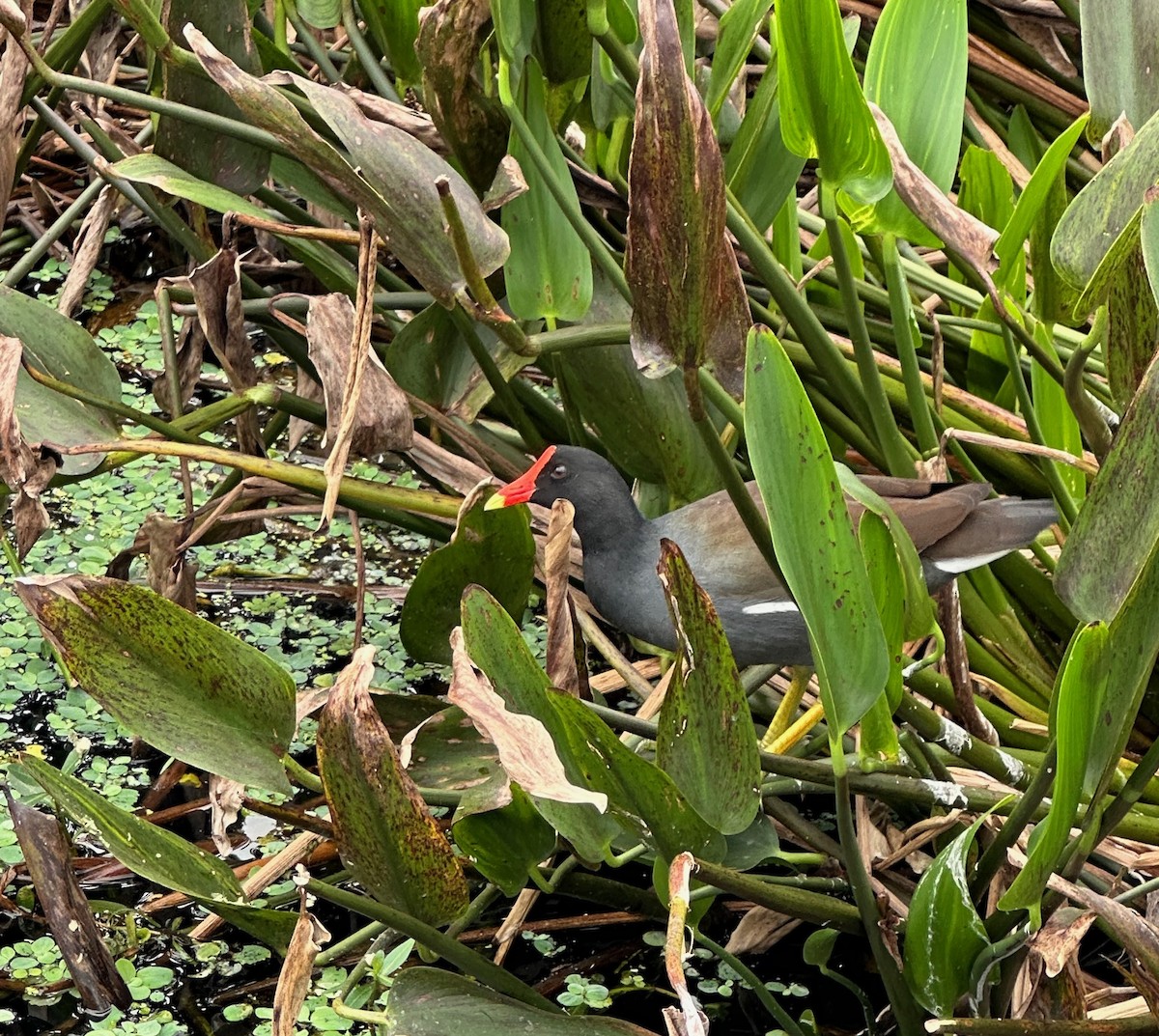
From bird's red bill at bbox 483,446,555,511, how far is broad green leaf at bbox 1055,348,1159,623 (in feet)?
1.45

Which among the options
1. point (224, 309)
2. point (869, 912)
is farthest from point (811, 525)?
point (224, 309)

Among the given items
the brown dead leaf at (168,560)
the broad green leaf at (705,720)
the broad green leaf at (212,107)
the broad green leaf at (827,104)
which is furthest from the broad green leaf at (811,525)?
the brown dead leaf at (168,560)

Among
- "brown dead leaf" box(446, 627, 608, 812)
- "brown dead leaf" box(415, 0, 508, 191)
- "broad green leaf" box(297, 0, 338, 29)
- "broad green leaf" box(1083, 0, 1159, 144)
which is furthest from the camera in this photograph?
"broad green leaf" box(297, 0, 338, 29)

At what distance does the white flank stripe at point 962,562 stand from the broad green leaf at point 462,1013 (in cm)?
65

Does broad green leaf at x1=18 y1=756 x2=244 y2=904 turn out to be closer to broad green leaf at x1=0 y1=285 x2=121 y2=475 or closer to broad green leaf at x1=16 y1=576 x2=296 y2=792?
broad green leaf at x1=16 y1=576 x2=296 y2=792

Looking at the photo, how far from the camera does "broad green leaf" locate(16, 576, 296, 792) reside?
1.01 meters

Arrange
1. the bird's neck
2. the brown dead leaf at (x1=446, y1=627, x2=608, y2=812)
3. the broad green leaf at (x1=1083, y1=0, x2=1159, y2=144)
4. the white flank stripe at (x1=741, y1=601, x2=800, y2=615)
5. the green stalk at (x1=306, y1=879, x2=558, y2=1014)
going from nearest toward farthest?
the brown dead leaf at (x1=446, y1=627, x2=608, y2=812) < the green stalk at (x1=306, y1=879, x2=558, y2=1014) < the broad green leaf at (x1=1083, y1=0, x2=1159, y2=144) < the white flank stripe at (x1=741, y1=601, x2=800, y2=615) < the bird's neck

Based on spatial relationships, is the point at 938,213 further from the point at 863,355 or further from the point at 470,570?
the point at 470,570

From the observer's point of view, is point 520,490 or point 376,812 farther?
point 520,490

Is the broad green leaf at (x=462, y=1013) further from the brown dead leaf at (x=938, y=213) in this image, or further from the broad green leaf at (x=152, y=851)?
the brown dead leaf at (x=938, y=213)

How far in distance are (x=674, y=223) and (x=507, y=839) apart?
19.5 inches

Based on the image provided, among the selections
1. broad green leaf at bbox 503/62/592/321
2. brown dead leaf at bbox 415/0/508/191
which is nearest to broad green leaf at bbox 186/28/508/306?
brown dead leaf at bbox 415/0/508/191

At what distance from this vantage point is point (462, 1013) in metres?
1.11

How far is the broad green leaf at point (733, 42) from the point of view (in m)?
1.32
